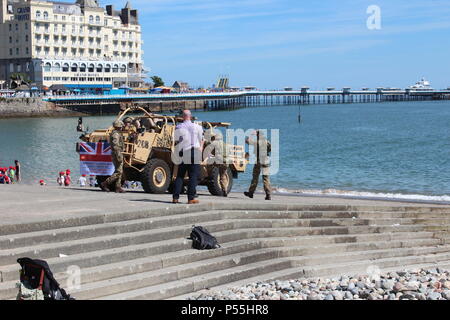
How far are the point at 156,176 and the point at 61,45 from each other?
460 ft

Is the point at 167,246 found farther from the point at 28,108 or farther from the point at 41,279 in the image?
the point at 28,108

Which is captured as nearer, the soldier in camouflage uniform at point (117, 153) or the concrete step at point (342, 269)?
the concrete step at point (342, 269)

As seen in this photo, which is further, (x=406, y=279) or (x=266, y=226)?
(x=266, y=226)

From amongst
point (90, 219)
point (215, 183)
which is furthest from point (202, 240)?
point (215, 183)

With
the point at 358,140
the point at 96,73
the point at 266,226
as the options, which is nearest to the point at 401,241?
the point at 266,226

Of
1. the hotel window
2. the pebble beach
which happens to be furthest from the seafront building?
the pebble beach

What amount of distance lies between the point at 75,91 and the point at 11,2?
28601 mm

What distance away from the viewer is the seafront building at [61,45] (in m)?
146

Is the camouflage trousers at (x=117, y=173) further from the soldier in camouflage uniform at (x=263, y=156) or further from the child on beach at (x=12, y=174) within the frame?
the child on beach at (x=12, y=174)

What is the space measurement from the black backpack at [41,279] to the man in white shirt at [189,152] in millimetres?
4839

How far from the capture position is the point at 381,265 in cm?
1238

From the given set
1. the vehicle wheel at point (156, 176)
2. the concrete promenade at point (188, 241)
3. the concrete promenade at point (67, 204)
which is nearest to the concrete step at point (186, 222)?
the concrete promenade at point (188, 241)
